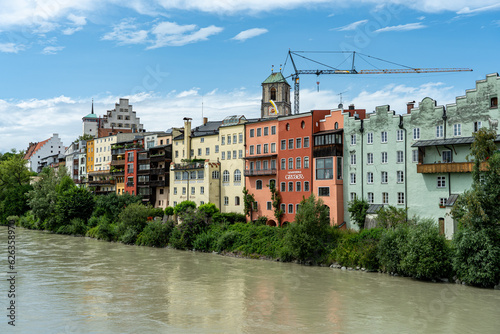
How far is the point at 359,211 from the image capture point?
48.7 meters

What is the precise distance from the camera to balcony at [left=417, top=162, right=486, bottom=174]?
135 feet

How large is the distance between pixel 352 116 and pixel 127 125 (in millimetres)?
67483

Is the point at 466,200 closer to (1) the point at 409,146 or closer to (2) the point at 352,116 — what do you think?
(1) the point at 409,146

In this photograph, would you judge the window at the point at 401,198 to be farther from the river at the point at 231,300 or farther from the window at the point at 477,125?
the river at the point at 231,300

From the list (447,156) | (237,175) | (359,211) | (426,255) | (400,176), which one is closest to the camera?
(426,255)

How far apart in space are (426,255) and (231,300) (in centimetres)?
1547

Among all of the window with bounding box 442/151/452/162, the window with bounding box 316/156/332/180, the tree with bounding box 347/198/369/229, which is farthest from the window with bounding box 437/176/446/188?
the window with bounding box 316/156/332/180

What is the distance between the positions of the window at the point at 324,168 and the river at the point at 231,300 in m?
11.7

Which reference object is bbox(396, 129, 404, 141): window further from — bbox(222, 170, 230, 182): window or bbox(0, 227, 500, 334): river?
bbox(222, 170, 230, 182): window

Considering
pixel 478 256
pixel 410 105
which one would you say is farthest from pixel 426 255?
pixel 410 105

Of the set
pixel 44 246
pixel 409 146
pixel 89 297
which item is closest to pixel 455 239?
pixel 409 146

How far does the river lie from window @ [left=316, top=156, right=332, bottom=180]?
11728 millimetres

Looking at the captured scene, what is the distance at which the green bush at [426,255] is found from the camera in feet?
118

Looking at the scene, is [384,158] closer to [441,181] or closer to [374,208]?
[374,208]
